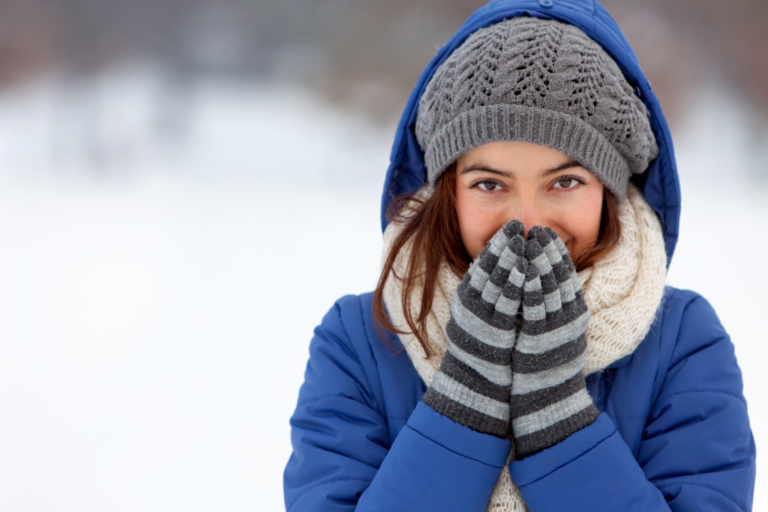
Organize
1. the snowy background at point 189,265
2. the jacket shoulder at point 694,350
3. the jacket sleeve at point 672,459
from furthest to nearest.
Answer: the snowy background at point 189,265, the jacket shoulder at point 694,350, the jacket sleeve at point 672,459

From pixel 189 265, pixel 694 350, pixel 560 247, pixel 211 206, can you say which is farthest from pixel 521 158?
pixel 211 206

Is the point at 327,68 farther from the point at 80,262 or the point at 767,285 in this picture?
the point at 767,285

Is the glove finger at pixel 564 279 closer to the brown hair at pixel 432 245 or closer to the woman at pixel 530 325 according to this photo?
the woman at pixel 530 325

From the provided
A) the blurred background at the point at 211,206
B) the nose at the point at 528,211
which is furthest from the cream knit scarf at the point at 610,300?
the blurred background at the point at 211,206

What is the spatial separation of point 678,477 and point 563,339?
237 millimetres

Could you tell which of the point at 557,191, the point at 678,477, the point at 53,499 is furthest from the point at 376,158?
the point at 678,477

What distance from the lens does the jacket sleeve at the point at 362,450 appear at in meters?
0.76

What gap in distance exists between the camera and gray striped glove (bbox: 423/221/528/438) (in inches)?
30.5

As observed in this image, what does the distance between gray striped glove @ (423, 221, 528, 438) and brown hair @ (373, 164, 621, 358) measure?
0.44ft

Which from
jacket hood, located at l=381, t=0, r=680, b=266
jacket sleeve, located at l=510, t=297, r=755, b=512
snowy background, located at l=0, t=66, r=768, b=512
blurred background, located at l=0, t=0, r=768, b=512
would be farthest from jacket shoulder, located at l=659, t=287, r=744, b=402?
blurred background, located at l=0, t=0, r=768, b=512

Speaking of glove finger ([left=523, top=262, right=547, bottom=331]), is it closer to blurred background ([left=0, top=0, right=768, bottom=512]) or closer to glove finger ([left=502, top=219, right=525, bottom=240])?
glove finger ([left=502, top=219, right=525, bottom=240])

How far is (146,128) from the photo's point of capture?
309cm

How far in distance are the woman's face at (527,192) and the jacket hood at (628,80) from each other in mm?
153

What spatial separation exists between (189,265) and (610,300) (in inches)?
86.3
